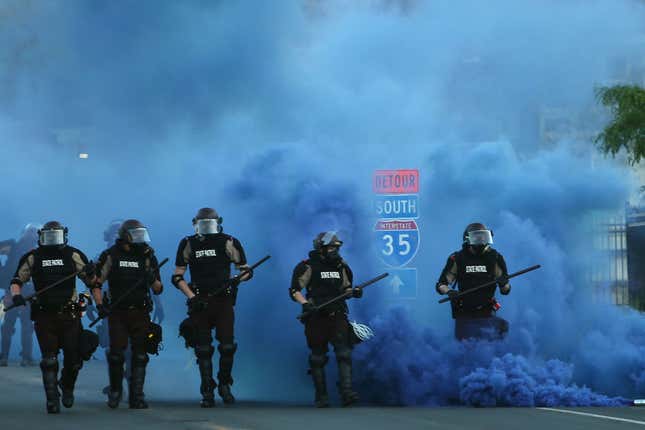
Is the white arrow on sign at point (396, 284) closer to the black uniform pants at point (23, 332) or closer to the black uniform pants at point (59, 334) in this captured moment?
the black uniform pants at point (59, 334)

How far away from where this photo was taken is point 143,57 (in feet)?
74.5

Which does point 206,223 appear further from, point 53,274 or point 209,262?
point 53,274

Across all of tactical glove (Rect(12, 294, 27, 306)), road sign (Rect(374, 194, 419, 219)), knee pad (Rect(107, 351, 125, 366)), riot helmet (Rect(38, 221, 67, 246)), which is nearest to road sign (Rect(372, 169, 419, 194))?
road sign (Rect(374, 194, 419, 219))

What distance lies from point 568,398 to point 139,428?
4.95 m

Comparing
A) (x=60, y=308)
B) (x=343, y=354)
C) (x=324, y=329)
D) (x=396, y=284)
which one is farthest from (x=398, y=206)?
(x=60, y=308)

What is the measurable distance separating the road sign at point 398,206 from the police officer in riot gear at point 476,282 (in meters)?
2.76

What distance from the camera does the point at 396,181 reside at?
1980 centimetres

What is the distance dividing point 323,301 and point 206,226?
1.45 m

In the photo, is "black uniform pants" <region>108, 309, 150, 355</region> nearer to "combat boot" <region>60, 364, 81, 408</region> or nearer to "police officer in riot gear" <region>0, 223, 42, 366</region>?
"combat boot" <region>60, 364, 81, 408</region>

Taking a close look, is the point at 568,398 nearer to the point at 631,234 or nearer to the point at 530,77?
the point at 631,234

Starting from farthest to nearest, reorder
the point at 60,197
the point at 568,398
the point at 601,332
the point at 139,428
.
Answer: the point at 60,197 < the point at 601,332 < the point at 568,398 < the point at 139,428

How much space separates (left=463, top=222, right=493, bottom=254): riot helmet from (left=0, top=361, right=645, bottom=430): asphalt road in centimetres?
187

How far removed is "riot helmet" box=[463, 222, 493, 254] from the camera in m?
16.8

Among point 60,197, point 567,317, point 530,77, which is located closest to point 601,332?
point 567,317
